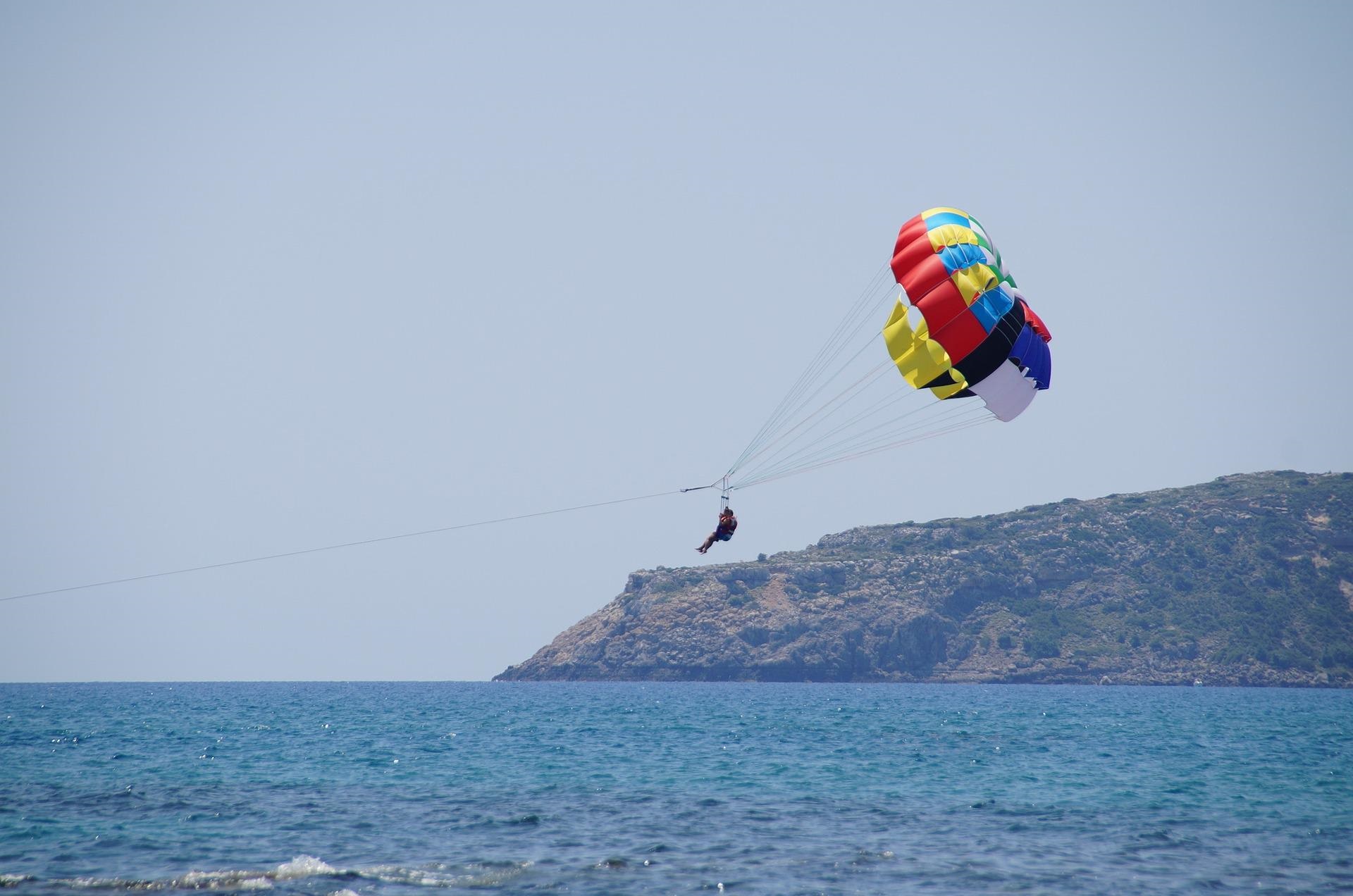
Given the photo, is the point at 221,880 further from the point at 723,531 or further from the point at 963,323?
the point at 963,323

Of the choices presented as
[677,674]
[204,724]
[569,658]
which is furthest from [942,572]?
[204,724]

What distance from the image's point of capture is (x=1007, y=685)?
153 m

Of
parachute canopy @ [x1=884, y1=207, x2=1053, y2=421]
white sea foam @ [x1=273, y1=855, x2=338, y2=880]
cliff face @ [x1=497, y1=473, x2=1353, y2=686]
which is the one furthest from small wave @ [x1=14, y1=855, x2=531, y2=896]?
cliff face @ [x1=497, y1=473, x2=1353, y2=686]

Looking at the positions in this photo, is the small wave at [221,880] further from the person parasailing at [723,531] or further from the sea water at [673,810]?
the person parasailing at [723,531]

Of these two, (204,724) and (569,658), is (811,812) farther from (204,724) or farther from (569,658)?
(569,658)

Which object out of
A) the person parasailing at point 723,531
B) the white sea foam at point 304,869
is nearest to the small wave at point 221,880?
the white sea foam at point 304,869

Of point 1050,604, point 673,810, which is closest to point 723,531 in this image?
point 673,810

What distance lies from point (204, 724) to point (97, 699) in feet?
190

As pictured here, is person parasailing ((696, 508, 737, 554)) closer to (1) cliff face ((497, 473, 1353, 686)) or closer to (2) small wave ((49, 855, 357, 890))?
(2) small wave ((49, 855, 357, 890))

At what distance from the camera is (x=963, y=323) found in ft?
82.1

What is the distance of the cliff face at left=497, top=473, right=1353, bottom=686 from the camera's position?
488 ft

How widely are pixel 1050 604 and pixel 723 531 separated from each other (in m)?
150

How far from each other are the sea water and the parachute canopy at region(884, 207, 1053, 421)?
983 centimetres

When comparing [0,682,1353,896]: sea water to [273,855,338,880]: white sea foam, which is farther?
[0,682,1353,896]: sea water
